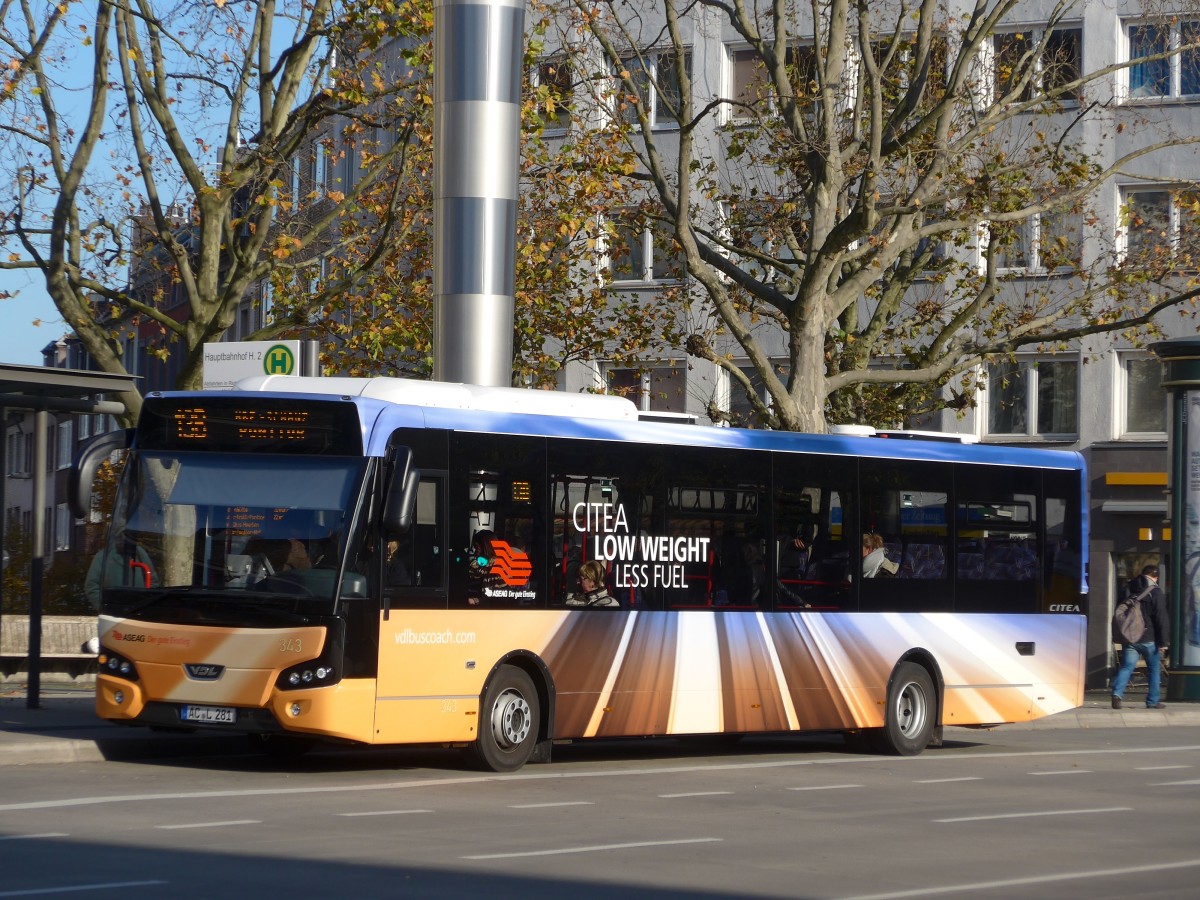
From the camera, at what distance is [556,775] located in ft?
Result: 52.5

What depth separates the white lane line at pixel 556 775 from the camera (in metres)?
12.7

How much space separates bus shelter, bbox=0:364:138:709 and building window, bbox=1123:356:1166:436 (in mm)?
26070

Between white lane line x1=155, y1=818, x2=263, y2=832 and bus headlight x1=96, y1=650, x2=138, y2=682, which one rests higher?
bus headlight x1=96, y1=650, x2=138, y2=682

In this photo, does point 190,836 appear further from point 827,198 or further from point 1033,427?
point 1033,427

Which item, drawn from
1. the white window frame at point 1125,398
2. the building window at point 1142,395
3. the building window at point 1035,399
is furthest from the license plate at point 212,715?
the building window at point 1142,395

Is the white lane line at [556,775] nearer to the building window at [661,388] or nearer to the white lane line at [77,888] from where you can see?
the white lane line at [77,888]

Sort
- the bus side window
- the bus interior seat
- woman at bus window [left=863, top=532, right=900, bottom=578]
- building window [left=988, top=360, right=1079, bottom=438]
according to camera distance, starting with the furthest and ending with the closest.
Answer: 1. building window [left=988, top=360, right=1079, bottom=438]
2. the bus interior seat
3. woman at bus window [left=863, top=532, right=900, bottom=578]
4. the bus side window

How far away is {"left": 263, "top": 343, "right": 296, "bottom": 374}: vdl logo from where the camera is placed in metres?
18.4

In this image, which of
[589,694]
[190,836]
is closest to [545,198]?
[589,694]

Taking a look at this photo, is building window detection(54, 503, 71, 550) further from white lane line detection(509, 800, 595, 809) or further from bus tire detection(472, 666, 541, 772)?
white lane line detection(509, 800, 595, 809)

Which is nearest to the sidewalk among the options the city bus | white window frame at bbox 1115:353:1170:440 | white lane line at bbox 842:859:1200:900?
the city bus

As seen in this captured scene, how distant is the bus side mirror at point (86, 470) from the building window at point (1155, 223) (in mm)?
17767

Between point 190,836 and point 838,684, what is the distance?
9.10 meters

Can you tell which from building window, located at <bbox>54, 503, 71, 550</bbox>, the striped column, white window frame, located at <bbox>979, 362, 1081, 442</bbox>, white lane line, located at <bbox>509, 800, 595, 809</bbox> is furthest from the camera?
building window, located at <bbox>54, 503, 71, 550</bbox>
